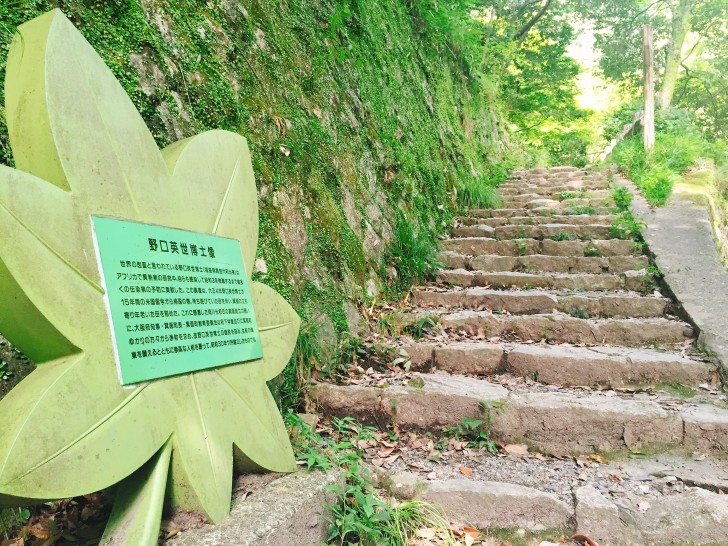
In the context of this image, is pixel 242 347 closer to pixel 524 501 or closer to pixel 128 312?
pixel 128 312

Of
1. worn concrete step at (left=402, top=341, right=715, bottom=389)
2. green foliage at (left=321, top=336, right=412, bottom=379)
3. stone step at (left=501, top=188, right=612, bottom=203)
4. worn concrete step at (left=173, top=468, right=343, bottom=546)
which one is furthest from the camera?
stone step at (left=501, top=188, right=612, bottom=203)

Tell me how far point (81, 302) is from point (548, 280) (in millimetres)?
4263

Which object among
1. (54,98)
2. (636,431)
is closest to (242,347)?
(54,98)

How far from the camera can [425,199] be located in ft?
19.2

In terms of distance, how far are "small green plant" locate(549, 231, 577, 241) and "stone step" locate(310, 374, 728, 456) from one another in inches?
119

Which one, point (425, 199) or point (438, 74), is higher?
point (438, 74)

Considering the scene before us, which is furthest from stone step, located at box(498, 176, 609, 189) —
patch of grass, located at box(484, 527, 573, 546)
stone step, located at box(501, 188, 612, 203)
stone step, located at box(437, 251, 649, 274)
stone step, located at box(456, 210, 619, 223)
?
patch of grass, located at box(484, 527, 573, 546)

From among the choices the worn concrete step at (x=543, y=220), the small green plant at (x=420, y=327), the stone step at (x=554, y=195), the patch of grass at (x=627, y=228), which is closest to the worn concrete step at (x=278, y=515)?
the small green plant at (x=420, y=327)

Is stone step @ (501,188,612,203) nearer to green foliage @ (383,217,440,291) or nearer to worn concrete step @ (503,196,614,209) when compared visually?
worn concrete step @ (503,196,614,209)

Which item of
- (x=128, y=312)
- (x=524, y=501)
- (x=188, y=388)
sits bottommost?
(x=524, y=501)

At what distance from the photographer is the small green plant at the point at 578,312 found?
4.00 m

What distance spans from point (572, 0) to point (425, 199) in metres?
14.7

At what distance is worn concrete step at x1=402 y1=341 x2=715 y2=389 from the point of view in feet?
10.1

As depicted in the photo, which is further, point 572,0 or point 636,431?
point 572,0
